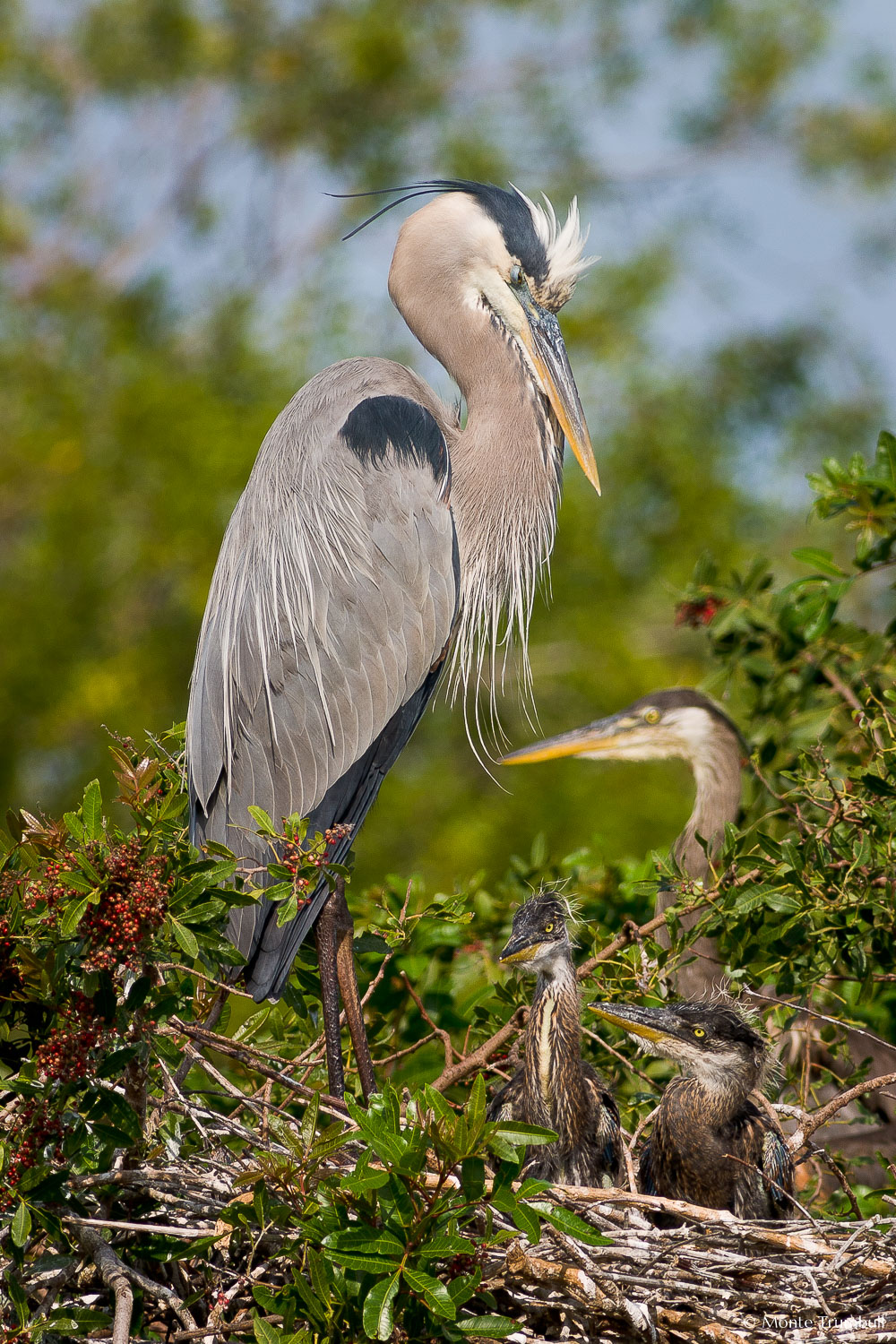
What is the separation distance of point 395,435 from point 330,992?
1.35 meters

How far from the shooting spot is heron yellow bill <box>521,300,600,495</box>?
3.57 meters

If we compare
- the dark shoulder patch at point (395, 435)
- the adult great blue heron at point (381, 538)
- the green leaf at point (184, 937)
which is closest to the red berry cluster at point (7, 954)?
the green leaf at point (184, 937)

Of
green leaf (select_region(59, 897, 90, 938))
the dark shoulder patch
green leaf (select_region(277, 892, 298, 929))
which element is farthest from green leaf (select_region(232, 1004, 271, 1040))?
the dark shoulder patch

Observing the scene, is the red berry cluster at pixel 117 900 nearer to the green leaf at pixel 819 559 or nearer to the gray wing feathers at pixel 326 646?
the gray wing feathers at pixel 326 646

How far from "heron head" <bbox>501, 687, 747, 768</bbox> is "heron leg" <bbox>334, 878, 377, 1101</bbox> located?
0.90 meters

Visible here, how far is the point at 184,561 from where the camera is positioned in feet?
37.3

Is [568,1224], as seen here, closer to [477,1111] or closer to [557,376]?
[477,1111]

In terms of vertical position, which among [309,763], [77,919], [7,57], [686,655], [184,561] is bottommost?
[77,919]

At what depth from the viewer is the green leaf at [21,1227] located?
2.04 m

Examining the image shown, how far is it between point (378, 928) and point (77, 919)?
3.64 ft

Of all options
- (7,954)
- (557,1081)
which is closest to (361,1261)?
(7,954)

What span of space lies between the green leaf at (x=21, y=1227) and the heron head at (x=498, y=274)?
2323 millimetres

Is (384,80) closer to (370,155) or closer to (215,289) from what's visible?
(370,155)

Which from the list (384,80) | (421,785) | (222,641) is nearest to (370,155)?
(384,80)
